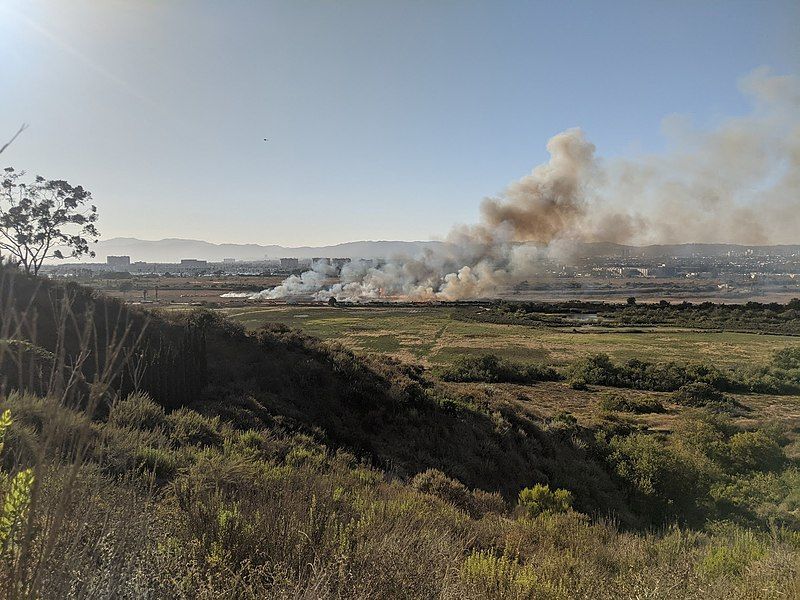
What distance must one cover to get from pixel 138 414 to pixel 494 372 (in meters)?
34.2

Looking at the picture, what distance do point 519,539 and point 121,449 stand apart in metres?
5.63

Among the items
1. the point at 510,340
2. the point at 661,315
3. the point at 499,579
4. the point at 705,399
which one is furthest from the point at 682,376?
the point at 661,315

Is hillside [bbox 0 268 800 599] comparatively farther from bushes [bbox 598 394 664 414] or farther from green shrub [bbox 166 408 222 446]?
bushes [bbox 598 394 664 414]

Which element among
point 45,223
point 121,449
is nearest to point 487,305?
point 45,223

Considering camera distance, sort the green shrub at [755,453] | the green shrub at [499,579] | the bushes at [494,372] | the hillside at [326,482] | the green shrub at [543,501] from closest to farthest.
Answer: the hillside at [326,482], the green shrub at [499,579], the green shrub at [543,501], the green shrub at [755,453], the bushes at [494,372]

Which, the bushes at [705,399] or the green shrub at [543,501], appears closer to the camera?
the green shrub at [543,501]

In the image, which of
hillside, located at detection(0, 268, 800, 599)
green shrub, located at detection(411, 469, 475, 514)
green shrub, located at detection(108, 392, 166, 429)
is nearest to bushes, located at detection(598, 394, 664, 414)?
hillside, located at detection(0, 268, 800, 599)

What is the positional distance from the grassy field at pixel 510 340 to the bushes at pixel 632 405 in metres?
14.0

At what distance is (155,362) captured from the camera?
554 inches

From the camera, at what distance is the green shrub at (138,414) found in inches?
379

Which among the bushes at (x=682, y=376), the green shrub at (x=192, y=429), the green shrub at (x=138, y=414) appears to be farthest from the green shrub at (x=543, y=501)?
the bushes at (x=682, y=376)

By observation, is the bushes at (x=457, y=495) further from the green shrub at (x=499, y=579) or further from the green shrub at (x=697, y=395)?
the green shrub at (x=697, y=395)

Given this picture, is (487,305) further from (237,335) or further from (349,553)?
(349,553)

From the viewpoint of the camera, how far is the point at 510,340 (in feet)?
200
